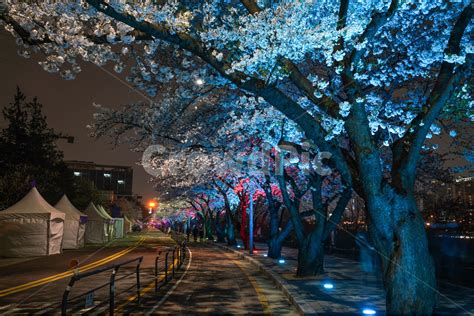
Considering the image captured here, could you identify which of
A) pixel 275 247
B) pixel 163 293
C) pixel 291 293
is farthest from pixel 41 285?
pixel 275 247

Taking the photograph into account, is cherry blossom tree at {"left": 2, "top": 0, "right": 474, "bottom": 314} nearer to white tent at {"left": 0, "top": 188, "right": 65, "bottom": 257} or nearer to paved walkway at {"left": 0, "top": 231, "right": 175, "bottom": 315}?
paved walkway at {"left": 0, "top": 231, "right": 175, "bottom": 315}

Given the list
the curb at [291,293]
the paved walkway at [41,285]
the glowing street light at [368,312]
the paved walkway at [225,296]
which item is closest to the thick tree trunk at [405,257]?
the glowing street light at [368,312]

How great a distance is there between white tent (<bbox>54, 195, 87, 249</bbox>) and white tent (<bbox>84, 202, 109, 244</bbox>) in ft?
19.2

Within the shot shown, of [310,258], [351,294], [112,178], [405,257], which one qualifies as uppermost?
[112,178]

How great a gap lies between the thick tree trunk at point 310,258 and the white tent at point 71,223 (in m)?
22.2

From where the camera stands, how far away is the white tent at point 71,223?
33375 millimetres

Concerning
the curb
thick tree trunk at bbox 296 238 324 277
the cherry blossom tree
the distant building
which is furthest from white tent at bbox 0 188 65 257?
the distant building

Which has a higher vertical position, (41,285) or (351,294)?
(351,294)

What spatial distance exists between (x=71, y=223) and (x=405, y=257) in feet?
101

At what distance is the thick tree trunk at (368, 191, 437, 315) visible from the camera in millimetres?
7734

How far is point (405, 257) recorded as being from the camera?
25.4 ft

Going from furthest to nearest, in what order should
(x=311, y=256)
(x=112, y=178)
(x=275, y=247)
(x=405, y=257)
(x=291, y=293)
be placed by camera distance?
(x=112, y=178) → (x=275, y=247) → (x=311, y=256) → (x=291, y=293) → (x=405, y=257)

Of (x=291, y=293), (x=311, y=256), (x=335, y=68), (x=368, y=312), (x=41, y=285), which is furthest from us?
(x=311, y=256)

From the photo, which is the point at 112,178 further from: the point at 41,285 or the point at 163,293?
the point at 163,293
